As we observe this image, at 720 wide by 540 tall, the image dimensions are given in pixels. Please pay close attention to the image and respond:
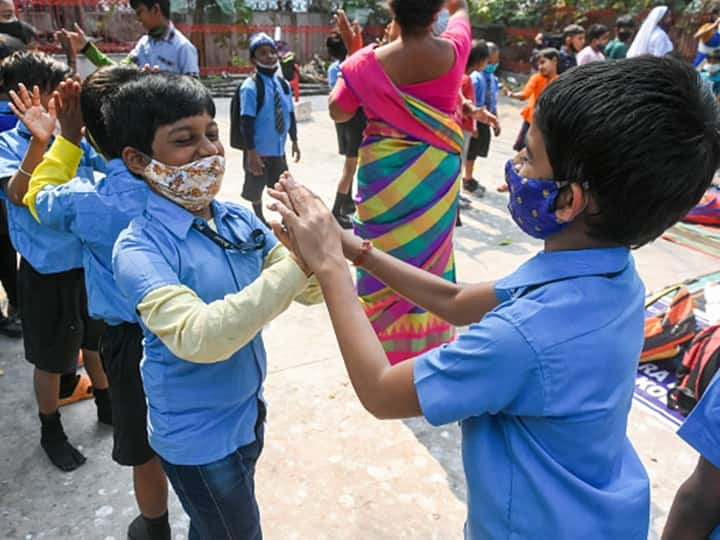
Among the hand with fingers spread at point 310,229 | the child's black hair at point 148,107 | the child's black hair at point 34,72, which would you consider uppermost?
the child's black hair at point 148,107

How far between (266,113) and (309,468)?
9.80 feet

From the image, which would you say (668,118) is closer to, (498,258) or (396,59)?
(396,59)

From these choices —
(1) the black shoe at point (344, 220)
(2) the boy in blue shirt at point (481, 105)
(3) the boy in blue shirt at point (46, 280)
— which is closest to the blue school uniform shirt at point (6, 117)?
(3) the boy in blue shirt at point (46, 280)

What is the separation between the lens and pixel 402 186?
2672mm

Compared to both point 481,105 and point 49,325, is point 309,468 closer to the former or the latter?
point 49,325

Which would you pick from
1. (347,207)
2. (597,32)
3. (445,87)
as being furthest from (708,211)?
(445,87)

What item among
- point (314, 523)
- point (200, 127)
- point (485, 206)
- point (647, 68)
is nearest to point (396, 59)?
point (200, 127)

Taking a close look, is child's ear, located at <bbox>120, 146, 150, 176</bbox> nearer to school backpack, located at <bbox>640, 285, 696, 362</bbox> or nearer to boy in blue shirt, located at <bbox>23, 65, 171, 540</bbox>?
boy in blue shirt, located at <bbox>23, 65, 171, 540</bbox>

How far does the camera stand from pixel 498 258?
4.76 metres

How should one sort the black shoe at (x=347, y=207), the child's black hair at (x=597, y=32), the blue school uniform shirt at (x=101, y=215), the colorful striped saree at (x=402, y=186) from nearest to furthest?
the blue school uniform shirt at (x=101, y=215), the colorful striped saree at (x=402, y=186), the black shoe at (x=347, y=207), the child's black hair at (x=597, y=32)

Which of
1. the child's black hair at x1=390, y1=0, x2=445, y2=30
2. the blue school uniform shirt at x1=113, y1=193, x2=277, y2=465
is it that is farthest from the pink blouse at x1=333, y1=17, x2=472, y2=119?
the blue school uniform shirt at x1=113, y1=193, x2=277, y2=465

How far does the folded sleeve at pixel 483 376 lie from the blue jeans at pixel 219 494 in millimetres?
687

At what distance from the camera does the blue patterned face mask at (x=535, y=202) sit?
0.97 meters

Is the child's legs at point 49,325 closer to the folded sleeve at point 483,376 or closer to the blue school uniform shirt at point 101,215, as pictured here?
the blue school uniform shirt at point 101,215
